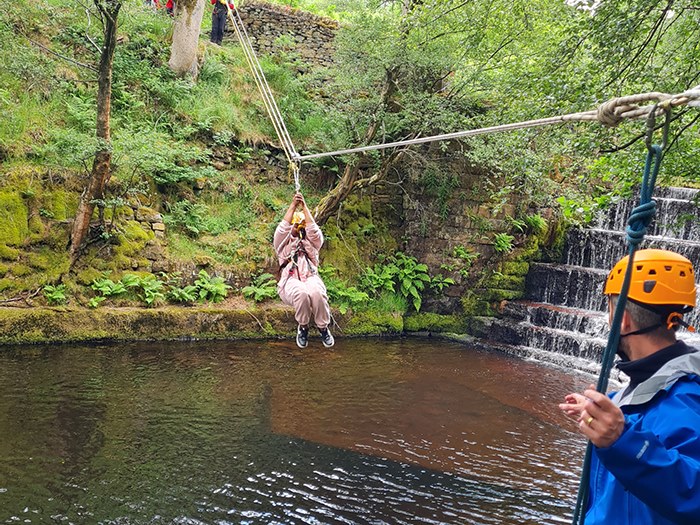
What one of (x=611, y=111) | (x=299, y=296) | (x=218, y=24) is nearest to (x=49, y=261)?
(x=299, y=296)

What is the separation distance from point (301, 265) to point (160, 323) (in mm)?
4361

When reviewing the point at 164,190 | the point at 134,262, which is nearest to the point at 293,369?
the point at 134,262

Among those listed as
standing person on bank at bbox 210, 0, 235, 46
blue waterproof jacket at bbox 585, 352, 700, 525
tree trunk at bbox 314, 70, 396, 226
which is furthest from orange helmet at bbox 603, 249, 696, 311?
standing person on bank at bbox 210, 0, 235, 46

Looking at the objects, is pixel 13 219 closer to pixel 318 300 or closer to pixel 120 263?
pixel 120 263

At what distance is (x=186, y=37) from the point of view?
1193 cm

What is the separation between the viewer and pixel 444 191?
12.2 m

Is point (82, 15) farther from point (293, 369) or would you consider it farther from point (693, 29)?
point (693, 29)

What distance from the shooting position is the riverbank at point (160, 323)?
26.6 ft

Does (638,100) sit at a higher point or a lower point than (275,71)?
lower

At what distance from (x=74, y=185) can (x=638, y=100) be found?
30.4 ft

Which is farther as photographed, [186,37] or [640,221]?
[186,37]

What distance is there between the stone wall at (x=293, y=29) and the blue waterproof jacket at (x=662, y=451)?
14.2 metres

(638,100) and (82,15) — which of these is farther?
(82,15)

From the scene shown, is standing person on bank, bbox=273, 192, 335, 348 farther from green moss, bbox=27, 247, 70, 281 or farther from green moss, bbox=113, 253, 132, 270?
Answer: green moss, bbox=27, 247, 70, 281
